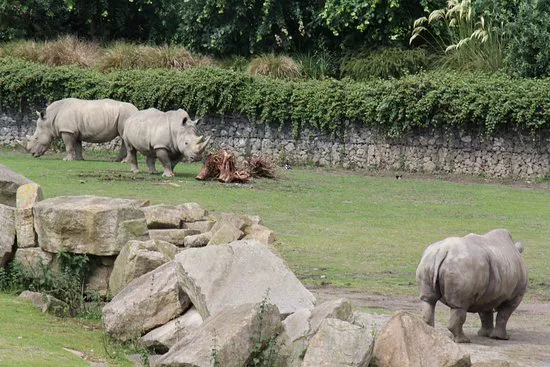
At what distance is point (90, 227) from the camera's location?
13.8 metres

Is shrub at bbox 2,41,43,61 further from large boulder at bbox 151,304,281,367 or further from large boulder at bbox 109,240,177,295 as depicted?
large boulder at bbox 151,304,281,367

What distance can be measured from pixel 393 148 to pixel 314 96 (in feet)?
9.82

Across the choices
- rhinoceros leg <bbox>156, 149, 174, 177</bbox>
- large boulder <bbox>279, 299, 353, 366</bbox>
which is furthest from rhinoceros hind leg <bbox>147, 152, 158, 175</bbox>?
large boulder <bbox>279, 299, 353, 366</bbox>

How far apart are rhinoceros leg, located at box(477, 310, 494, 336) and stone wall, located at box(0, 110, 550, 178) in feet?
72.4

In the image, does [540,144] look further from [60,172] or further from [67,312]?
[67,312]

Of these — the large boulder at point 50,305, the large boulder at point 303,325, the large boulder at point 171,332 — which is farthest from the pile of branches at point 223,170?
the large boulder at point 303,325

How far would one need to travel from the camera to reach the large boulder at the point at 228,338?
966 cm

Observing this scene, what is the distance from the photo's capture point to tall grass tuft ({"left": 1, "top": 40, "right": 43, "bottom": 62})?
1726 inches

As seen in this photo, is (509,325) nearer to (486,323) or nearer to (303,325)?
(486,323)

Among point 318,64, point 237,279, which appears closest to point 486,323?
point 237,279

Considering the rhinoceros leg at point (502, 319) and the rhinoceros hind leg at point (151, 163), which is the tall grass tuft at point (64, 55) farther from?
the rhinoceros leg at point (502, 319)

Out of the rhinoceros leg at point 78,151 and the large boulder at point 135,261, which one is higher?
the large boulder at point 135,261

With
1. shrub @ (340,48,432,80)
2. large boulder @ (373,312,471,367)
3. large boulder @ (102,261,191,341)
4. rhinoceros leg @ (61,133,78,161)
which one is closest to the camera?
large boulder @ (373,312,471,367)

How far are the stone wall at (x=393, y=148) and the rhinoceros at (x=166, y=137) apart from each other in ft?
27.0
